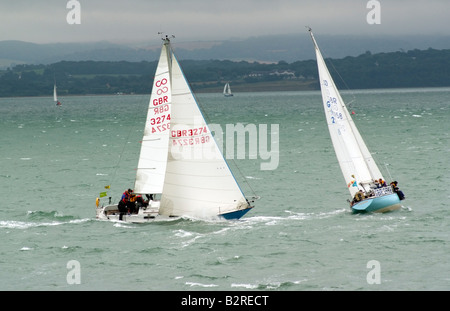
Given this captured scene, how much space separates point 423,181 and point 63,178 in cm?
2877

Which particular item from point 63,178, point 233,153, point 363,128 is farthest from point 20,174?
A: point 363,128

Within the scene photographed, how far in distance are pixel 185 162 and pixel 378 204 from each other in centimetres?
1068

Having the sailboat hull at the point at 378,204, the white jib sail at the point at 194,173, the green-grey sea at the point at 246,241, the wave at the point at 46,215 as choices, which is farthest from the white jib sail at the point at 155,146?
the sailboat hull at the point at 378,204

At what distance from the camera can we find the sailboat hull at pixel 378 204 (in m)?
39.2

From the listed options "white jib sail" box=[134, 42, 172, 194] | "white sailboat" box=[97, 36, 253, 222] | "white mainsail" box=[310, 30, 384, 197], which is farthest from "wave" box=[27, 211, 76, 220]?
"white mainsail" box=[310, 30, 384, 197]

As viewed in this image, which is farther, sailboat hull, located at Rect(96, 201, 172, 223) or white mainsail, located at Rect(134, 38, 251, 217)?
sailboat hull, located at Rect(96, 201, 172, 223)

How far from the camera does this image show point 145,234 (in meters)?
36.6

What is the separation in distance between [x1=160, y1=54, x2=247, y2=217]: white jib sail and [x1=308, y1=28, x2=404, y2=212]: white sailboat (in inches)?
264

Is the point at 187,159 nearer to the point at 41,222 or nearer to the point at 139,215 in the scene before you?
the point at 139,215

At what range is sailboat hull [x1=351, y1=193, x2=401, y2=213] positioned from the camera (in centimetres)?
3919

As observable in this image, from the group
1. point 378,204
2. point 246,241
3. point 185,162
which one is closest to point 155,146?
point 185,162

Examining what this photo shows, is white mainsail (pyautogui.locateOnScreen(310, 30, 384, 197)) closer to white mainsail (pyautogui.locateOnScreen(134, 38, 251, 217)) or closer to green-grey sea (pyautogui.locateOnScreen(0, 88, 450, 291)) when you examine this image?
green-grey sea (pyautogui.locateOnScreen(0, 88, 450, 291))

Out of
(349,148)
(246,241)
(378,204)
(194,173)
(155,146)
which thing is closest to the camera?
(246,241)

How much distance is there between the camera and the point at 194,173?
37531 mm
